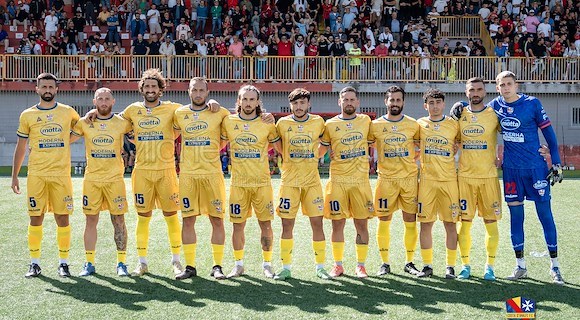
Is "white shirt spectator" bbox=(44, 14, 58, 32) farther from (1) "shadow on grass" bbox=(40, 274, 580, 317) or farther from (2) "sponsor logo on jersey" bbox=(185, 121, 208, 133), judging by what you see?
(1) "shadow on grass" bbox=(40, 274, 580, 317)

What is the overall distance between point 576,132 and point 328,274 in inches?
866

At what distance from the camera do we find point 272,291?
25.5ft

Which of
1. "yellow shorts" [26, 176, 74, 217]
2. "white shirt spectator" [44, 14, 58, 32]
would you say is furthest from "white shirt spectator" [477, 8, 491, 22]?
"yellow shorts" [26, 176, 74, 217]

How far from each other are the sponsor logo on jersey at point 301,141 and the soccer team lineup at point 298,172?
0.01 metres

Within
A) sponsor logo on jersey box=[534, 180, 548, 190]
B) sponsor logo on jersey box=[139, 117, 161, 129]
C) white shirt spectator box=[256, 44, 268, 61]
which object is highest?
white shirt spectator box=[256, 44, 268, 61]

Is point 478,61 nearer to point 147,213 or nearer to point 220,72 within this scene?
point 220,72

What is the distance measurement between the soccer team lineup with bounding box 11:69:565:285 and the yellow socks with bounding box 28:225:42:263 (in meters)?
0.02

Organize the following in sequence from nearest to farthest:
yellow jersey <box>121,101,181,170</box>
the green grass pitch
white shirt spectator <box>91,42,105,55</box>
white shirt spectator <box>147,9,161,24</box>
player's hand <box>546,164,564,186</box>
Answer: the green grass pitch < player's hand <box>546,164,564,186</box> < yellow jersey <box>121,101,181,170</box> < white shirt spectator <box>91,42,105,55</box> < white shirt spectator <box>147,9,161,24</box>

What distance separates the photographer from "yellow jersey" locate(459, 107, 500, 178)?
27.9ft

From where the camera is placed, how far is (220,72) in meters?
26.8

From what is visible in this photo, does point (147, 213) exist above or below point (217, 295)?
above

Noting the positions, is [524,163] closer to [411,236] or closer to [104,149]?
[411,236]

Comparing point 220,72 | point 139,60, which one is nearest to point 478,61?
point 220,72

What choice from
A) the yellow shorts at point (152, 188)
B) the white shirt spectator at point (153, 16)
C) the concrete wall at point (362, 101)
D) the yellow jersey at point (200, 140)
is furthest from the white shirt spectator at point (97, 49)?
the yellow jersey at point (200, 140)
